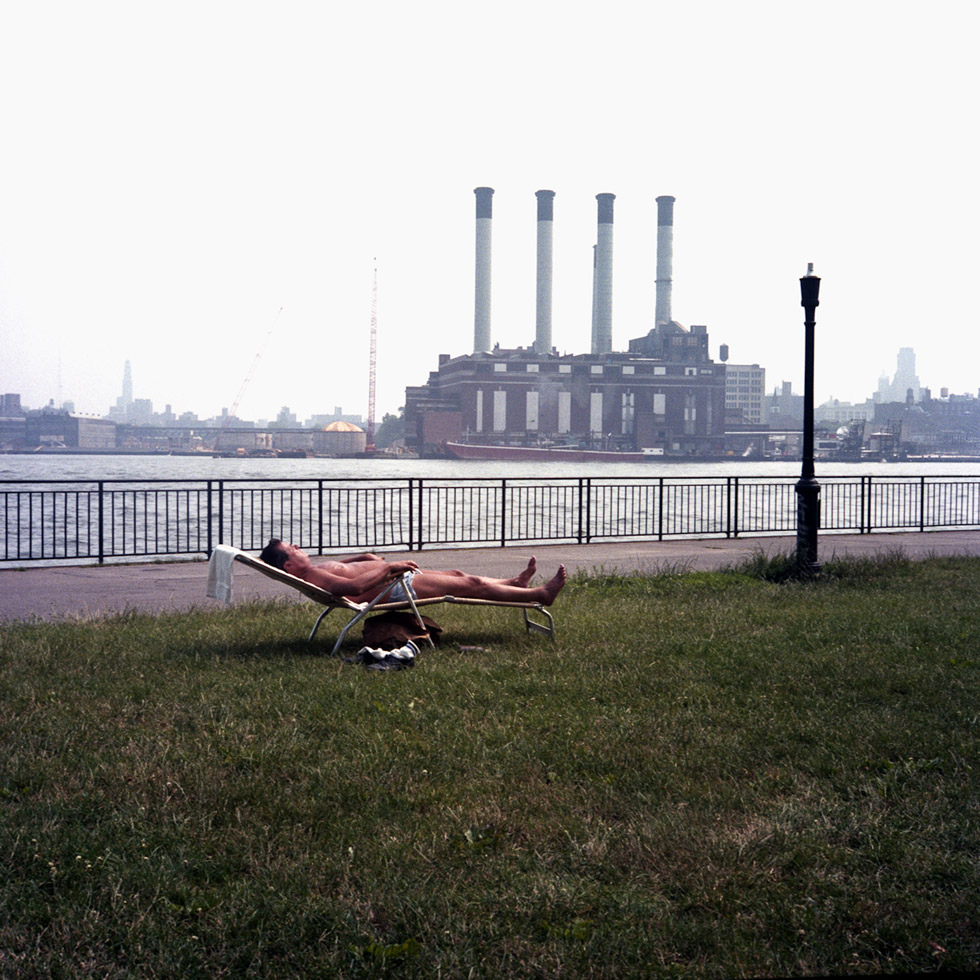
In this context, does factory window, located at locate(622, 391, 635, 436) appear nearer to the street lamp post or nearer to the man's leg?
the street lamp post

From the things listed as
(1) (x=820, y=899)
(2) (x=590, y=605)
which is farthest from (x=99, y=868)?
(2) (x=590, y=605)

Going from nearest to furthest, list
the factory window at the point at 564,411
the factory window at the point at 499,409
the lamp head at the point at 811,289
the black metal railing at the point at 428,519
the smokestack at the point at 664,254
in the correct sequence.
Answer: the lamp head at the point at 811,289 < the black metal railing at the point at 428,519 < the factory window at the point at 499,409 < the factory window at the point at 564,411 < the smokestack at the point at 664,254

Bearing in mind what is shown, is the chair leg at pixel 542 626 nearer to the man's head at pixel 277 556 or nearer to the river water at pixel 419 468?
the man's head at pixel 277 556

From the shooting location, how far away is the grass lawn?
2.96 m

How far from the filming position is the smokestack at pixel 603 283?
154 meters

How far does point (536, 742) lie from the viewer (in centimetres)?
487

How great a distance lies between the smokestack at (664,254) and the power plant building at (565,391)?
1.67 meters

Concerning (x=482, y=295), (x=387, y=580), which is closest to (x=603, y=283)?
(x=482, y=295)

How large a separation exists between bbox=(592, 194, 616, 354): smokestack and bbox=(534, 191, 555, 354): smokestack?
870 centimetres

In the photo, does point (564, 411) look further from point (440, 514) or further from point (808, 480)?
point (808, 480)

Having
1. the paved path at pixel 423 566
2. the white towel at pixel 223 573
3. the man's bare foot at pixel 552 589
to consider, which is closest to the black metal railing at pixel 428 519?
the paved path at pixel 423 566

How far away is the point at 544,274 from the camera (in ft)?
488

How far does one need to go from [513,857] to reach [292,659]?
365 cm

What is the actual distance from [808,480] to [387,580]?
6.47 metres
